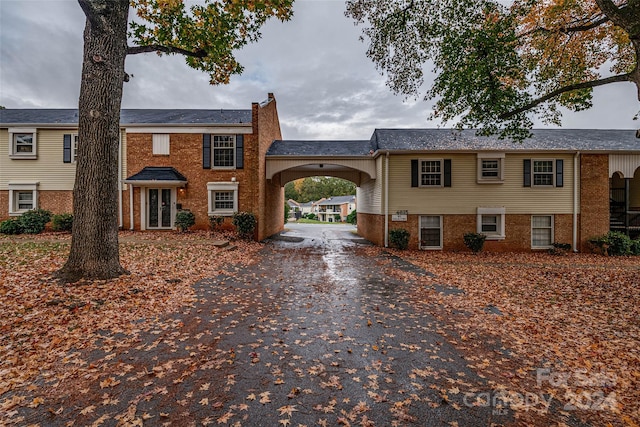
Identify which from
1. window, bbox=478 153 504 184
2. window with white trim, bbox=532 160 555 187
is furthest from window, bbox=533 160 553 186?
window, bbox=478 153 504 184

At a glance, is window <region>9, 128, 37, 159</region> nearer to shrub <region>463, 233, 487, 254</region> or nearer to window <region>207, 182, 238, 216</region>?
window <region>207, 182, 238, 216</region>

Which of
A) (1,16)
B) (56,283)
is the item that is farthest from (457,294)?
(1,16)

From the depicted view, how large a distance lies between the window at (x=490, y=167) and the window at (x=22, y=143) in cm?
2268

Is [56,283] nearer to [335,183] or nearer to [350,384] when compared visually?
[350,384]

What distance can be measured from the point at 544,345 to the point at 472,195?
438 inches

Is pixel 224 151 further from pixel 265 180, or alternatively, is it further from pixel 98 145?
pixel 98 145

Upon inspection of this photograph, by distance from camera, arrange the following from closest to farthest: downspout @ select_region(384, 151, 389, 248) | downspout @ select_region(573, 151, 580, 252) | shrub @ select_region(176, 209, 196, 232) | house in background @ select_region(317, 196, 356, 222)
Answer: downspout @ select_region(573, 151, 580, 252) < downspout @ select_region(384, 151, 389, 248) < shrub @ select_region(176, 209, 196, 232) < house in background @ select_region(317, 196, 356, 222)

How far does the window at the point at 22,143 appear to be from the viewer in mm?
14844

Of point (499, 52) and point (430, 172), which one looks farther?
point (430, 172)

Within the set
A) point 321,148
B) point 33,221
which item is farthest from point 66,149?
point 321,148

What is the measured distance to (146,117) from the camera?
1672 cm

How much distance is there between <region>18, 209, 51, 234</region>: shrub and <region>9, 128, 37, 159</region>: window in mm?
3441

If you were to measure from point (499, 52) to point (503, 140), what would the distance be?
7.84 m

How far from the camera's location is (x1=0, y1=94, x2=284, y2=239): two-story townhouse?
14.9m
